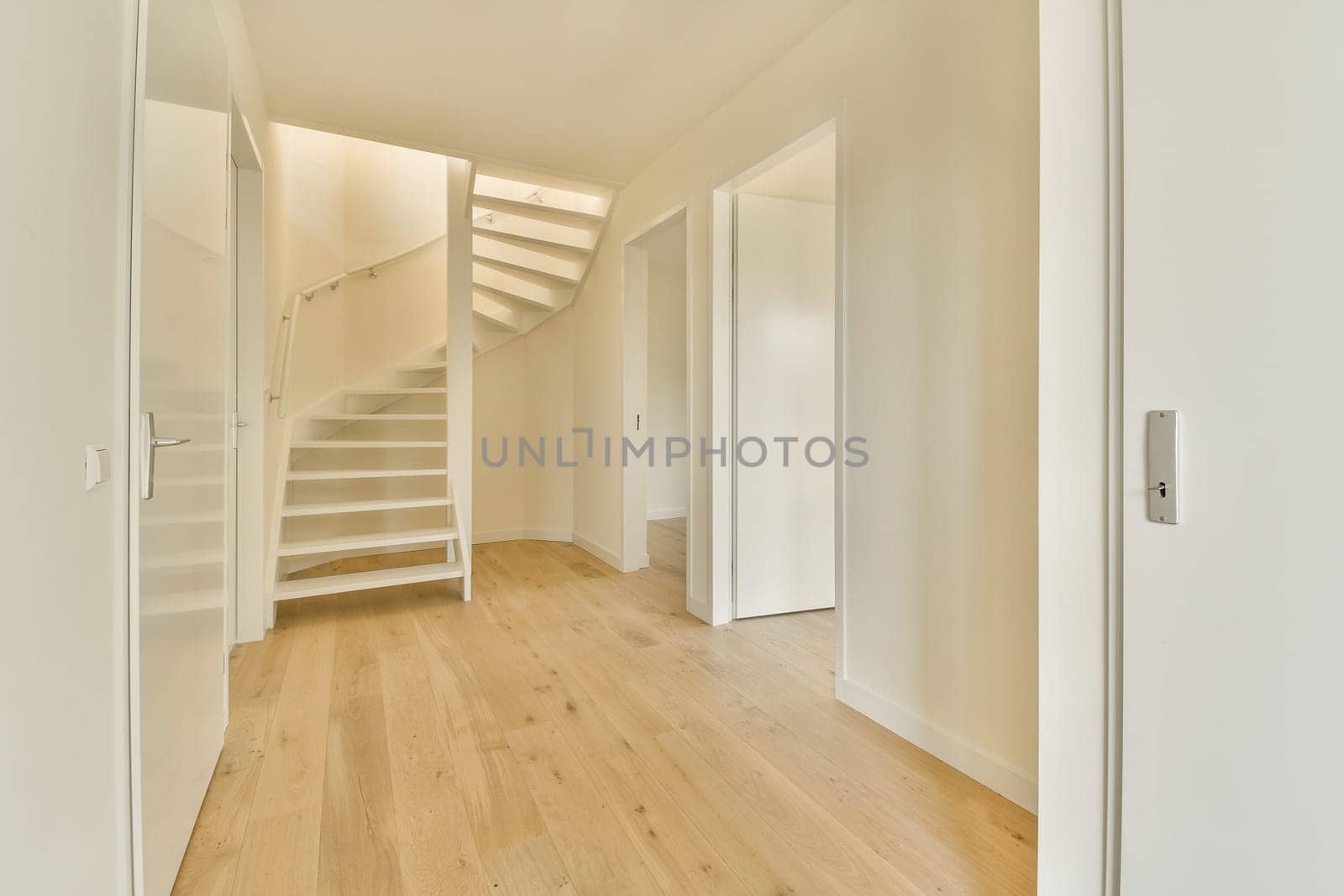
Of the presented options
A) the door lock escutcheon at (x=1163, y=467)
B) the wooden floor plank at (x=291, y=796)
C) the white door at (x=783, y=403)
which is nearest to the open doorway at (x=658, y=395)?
the white door at (x=783, y=403)

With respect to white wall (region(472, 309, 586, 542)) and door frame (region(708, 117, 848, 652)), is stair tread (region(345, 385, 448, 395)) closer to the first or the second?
white wall (region(472, 309, 586, 542))

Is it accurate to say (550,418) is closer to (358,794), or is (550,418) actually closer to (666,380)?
(666,380)

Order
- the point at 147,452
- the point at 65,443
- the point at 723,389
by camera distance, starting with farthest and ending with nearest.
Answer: the point at 723,389 < the point at 147,452 < the point at 65,443

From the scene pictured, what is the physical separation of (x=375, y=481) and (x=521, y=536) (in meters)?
1.22

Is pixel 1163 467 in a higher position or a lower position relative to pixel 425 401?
lower

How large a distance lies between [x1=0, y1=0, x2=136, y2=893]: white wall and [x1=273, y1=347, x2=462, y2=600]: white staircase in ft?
7.85

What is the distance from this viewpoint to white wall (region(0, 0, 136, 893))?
68 centimetres

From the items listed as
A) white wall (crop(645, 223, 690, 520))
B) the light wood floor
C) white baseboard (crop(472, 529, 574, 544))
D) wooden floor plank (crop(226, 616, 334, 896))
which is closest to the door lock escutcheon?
the light wood floor

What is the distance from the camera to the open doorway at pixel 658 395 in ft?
13.2

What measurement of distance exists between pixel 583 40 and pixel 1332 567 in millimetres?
2750

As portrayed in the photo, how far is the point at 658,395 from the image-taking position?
6.40 metres

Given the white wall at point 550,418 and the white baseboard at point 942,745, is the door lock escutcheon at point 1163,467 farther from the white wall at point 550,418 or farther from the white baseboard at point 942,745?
the white wall at point 550,418

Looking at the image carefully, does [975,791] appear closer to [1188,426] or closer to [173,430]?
[1188,426]

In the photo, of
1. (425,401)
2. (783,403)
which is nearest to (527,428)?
(425,401)
